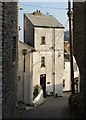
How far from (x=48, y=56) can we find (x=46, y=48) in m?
0.87

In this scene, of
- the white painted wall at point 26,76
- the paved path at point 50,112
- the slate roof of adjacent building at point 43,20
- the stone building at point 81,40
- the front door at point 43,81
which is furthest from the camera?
the slate roof of adjacent building at point 43,20

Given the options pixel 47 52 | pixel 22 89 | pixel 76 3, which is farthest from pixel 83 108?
pixel 47 52

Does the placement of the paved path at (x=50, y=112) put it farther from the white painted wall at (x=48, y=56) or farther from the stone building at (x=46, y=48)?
the stone building at (x=46, y=48)

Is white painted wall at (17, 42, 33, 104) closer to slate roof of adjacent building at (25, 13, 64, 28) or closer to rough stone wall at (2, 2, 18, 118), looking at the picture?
slate roof of adjacent building at (25, 13, 64, 28)

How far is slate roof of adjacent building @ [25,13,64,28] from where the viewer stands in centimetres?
3701

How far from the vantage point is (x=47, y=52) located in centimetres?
3734

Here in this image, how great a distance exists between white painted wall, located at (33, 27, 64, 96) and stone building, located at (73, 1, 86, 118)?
785 inches

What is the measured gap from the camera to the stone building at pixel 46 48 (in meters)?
36.2

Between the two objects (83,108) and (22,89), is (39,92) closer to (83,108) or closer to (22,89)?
(22,89)

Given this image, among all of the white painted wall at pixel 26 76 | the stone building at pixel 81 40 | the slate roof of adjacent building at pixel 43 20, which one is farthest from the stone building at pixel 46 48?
the stone building at pixel 81 40

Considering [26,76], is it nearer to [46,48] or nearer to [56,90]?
[46,48]

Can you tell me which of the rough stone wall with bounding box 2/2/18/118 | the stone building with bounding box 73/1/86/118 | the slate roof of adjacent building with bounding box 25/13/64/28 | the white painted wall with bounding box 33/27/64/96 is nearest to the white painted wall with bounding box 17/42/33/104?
the white painted wall with bounding box 33/27/64/96

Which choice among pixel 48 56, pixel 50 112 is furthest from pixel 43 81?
pixel 50 112

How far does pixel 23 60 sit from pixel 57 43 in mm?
8381
